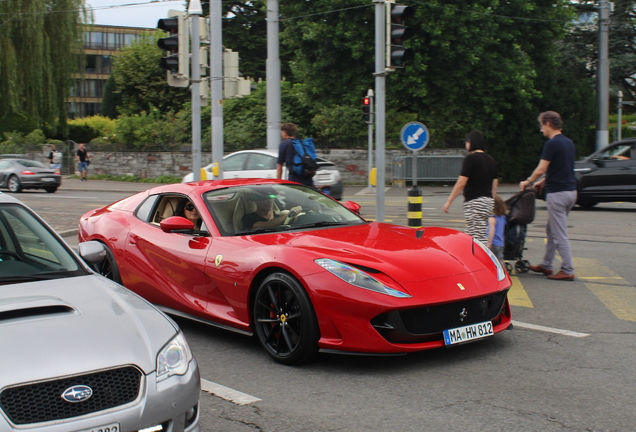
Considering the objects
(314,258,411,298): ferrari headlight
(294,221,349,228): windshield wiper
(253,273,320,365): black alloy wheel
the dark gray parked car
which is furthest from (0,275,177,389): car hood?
the dark gray parked car

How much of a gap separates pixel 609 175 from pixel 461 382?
1431 centimetres

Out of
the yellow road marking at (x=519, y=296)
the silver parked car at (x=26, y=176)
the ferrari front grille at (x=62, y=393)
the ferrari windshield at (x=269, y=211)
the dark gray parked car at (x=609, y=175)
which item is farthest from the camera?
the silver parked car at (x=26, y=176)

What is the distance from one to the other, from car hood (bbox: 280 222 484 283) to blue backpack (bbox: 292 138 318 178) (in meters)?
5.03

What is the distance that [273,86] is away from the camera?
69.4ft

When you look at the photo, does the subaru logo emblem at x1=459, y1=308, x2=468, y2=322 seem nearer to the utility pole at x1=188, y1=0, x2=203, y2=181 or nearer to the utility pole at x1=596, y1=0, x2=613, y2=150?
the utility pole at x1=188, y1=0, x2=203, y2=181

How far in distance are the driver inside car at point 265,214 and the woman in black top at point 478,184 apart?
8.25 ft

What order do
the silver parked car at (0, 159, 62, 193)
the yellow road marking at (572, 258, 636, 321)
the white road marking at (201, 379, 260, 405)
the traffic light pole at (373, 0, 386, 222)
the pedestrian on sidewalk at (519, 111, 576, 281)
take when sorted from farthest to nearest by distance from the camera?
the silver parked car at (0, 159, 62, 193)
the traffic light pole at (373, 0, 386, 222)
the pedestrian on sidewalk at (519, 111, 576, 281)
the yellow road marking at (572, 258, 636, 321)
the white road marking at (201, 379, 260, 405)

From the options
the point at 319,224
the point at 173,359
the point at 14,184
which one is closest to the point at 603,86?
the point at 14,184

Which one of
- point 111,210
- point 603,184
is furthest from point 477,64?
point 111,210

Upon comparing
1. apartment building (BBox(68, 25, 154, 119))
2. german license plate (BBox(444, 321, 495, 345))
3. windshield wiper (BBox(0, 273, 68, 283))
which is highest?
apartment building (BBox(68, 25, 154, 119))

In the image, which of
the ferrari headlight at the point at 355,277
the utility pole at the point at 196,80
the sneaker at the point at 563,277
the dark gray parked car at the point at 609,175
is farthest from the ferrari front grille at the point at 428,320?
the dark gray parked car at the point at 609,175

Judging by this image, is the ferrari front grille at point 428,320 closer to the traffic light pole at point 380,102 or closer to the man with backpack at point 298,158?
the man with backpack at point 298,158

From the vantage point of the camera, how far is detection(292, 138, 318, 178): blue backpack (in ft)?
36.3

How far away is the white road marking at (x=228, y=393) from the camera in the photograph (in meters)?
4.39
